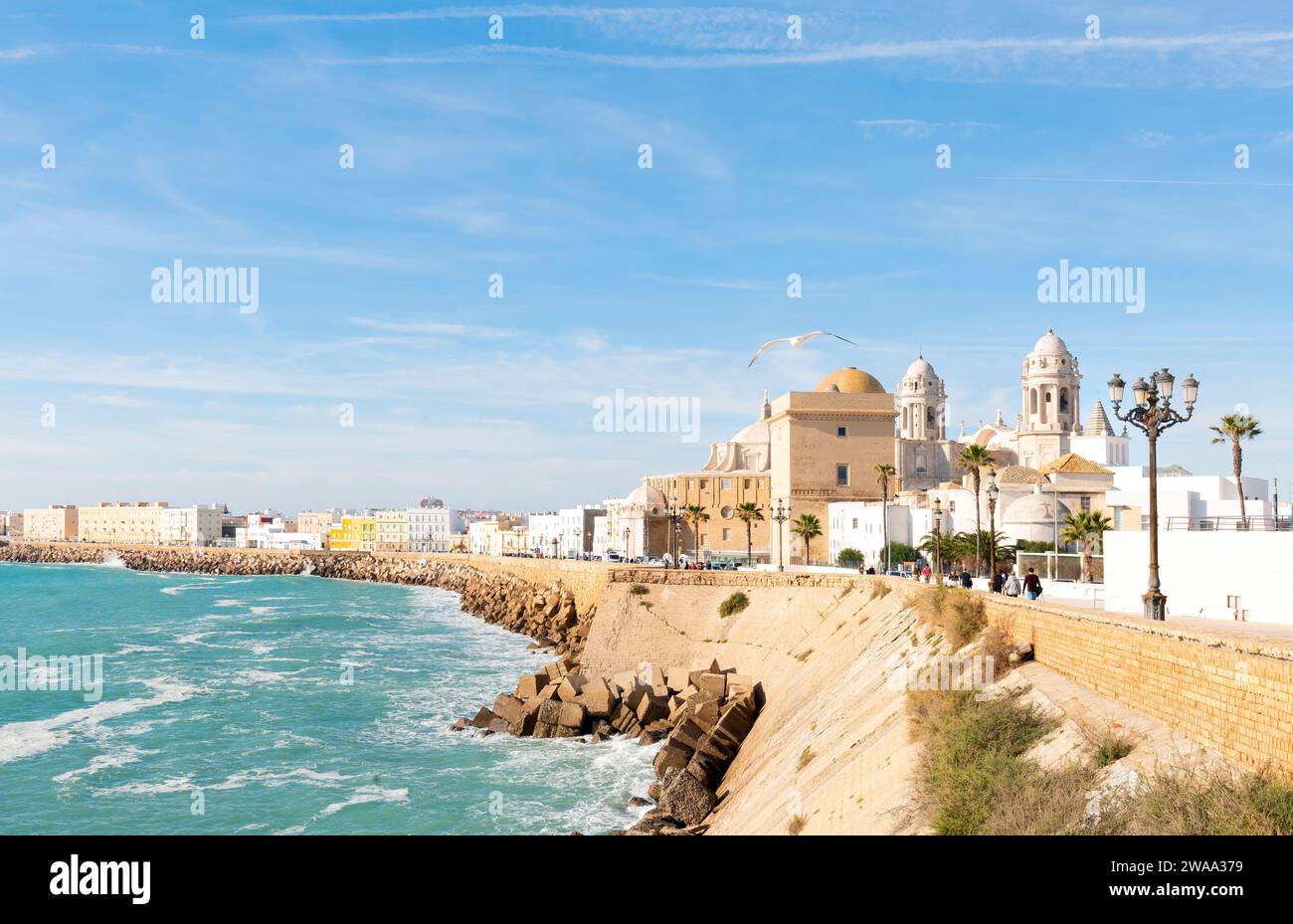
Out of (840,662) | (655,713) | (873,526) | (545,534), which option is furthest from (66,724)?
(545,534)

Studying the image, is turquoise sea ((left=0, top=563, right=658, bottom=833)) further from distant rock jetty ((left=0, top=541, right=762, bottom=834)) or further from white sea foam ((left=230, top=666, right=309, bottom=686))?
distant rock jetty ((left=0, top=541, right=762, bottom=834))

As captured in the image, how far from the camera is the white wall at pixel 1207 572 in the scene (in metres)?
17.5

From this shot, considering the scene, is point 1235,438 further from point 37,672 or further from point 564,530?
point 564,530

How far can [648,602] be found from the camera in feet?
130

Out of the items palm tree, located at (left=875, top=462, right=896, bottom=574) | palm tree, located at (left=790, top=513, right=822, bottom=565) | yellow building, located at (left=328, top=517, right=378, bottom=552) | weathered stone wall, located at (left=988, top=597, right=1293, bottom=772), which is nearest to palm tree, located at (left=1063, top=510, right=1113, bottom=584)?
palm tree, located at (left=875, top=462, right=896, bottom=574)

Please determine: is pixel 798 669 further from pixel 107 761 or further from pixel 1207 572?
Result: pixel 107 761

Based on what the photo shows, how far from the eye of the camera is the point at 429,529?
15675cm

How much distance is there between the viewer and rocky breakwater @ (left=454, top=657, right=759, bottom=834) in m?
24.8

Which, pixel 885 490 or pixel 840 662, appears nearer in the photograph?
pixel 840 662

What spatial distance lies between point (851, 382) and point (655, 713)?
48.5 meters

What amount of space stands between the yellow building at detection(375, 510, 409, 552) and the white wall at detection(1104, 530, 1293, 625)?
140617mm

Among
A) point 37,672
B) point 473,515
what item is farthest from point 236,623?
point 473,515

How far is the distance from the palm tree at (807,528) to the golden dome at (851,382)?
57.1 ft

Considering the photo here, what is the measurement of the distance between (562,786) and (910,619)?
9025mm
